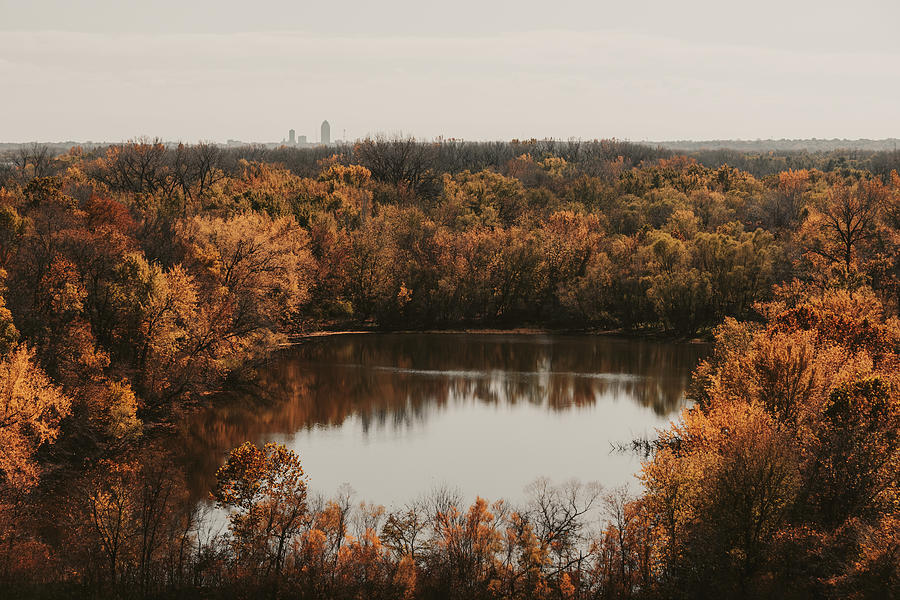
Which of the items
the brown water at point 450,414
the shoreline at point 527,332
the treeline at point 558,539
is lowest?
the shoreline at point 527,332

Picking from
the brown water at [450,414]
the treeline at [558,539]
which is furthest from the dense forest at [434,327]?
the brown water at [450,414]

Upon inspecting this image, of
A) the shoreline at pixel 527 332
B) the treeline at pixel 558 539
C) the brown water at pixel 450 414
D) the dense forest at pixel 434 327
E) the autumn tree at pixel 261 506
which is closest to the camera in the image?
the treeline at pixel 558 539

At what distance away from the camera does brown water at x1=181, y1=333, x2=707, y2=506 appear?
33656mm

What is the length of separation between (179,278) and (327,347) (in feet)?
68.3

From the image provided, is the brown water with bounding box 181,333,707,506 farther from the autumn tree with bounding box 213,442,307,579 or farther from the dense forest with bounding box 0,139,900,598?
the autumn tree with bounding box 213,442,307,579

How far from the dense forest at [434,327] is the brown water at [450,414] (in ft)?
6.84

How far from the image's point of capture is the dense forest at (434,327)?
77.1ft

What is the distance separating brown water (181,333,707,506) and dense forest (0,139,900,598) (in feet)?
6.84

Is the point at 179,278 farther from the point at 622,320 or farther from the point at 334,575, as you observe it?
the point at 622,320

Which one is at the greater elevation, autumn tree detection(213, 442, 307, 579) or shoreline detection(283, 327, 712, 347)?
autumn tree detection(213, 442, 307, 579)

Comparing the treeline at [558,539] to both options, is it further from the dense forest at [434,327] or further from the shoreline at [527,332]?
the shoreline at [527,332]

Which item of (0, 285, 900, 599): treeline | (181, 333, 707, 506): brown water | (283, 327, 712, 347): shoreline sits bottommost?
(283, 327, 712, 347): shoreline

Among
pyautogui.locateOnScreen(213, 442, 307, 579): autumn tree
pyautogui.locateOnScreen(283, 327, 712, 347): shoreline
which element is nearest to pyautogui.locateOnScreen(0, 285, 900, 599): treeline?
pyautogui.locateOnScreen(213, 442, 307, 579): autumn tree

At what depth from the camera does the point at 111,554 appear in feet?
75.0
